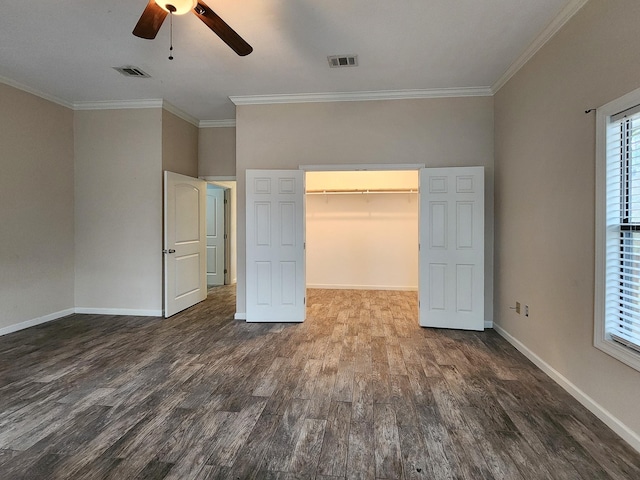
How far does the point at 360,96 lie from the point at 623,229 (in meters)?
3.06

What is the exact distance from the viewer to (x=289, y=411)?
220 centimetres

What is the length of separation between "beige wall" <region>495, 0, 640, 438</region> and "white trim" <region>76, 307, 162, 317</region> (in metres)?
4.49

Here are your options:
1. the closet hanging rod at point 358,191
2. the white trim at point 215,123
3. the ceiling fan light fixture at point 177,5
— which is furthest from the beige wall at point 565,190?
the white trim at point 215,123

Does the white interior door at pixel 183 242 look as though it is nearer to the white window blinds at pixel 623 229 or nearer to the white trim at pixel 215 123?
the white trim at pixel 215 123

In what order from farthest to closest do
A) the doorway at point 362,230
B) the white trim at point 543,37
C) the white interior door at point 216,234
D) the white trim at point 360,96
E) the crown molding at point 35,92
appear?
the white interior door at point 216,234
the doorway at point 362,230
the white trim at point 360,96
the crown molding at point 35,92
the white trim at point 543,37

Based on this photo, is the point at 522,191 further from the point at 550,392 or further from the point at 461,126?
the point at 550,392

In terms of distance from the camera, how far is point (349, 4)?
2.47 metres

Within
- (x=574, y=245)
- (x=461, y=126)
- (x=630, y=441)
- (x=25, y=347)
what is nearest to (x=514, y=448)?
(x=630, y=441)

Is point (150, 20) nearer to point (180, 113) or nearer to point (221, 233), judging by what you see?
point (180, 113)

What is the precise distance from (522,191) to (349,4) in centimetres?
236

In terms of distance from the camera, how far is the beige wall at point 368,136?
13.2 feet

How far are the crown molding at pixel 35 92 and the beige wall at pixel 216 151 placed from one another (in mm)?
1771

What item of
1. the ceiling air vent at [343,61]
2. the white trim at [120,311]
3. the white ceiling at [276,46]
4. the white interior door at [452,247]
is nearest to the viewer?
the white ceiling at [276,46]

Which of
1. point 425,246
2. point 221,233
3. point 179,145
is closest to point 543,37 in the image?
point 425,246
